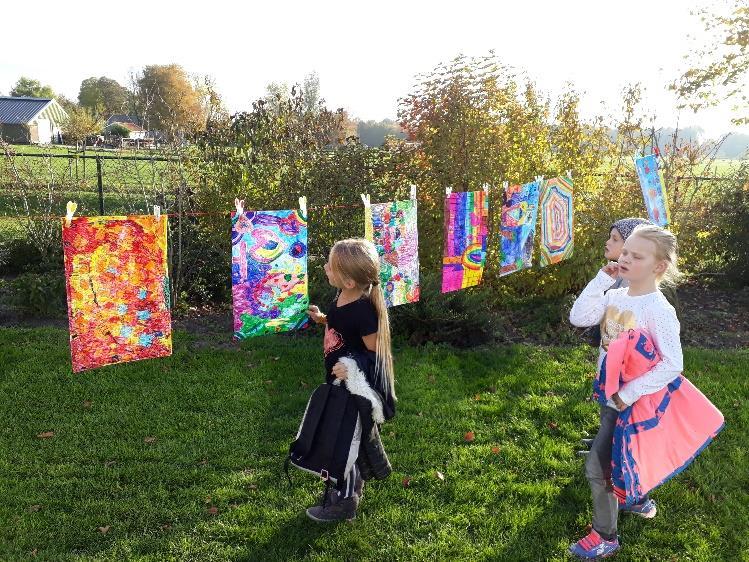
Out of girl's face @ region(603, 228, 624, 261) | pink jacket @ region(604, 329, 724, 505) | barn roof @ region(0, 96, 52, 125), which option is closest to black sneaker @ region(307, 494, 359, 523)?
pink jacket @ region(604, 329, 724, 505)

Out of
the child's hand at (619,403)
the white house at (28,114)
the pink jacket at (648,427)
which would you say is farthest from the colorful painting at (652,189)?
the white house at (28,114)

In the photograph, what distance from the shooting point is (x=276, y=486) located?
395cm

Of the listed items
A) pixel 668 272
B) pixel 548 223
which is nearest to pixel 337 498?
pixel 668 272

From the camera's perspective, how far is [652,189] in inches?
280

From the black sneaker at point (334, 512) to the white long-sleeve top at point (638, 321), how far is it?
5.55 ft

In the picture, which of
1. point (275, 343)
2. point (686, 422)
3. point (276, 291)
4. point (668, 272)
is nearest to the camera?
point (686, 422)

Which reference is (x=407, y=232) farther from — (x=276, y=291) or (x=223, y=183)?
(x=223, y=183)

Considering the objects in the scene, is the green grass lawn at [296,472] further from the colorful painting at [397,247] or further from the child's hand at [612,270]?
the child's hand at [612,270]

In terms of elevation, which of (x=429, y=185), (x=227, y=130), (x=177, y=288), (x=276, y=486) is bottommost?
(x=276, y=486)

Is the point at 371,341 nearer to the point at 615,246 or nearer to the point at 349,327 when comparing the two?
the point at 349,327

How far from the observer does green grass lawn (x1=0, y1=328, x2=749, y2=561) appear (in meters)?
3.43

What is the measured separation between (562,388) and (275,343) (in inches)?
119

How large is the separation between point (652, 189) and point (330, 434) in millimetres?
5476

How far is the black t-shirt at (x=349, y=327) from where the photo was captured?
129 inches
